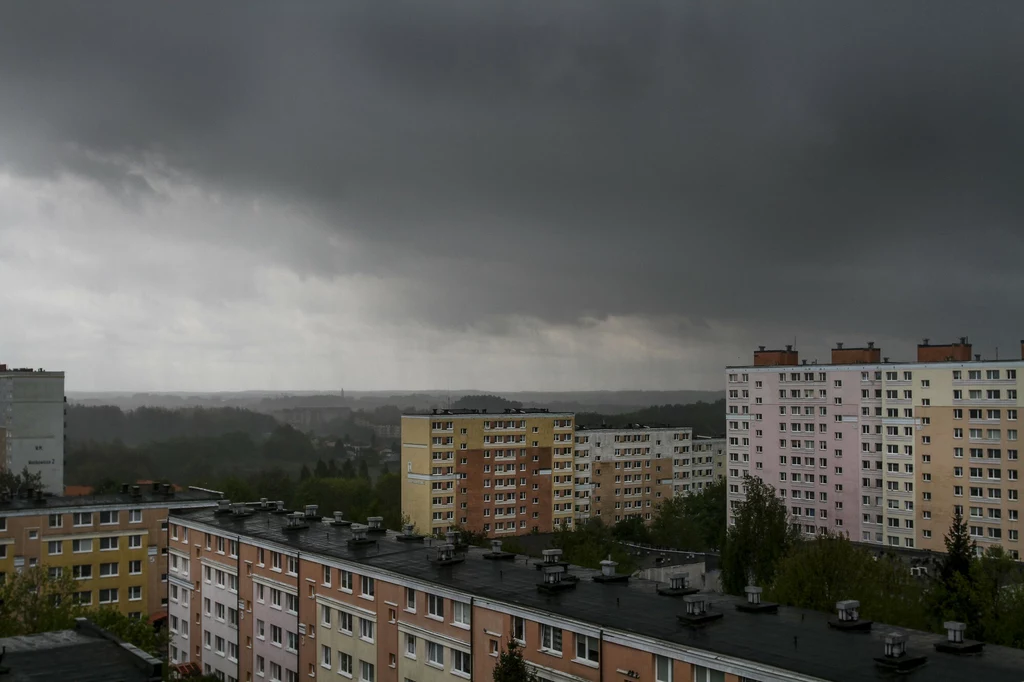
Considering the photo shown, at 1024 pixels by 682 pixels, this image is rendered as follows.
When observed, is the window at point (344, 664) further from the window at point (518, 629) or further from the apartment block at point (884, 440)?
the apartment block at point (884, 440)

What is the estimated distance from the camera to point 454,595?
2869 cm

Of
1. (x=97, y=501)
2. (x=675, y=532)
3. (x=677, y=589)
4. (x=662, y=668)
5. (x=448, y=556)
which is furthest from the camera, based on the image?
(x=675, y=532)

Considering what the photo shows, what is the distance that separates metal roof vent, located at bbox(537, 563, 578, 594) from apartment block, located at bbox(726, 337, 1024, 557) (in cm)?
5316

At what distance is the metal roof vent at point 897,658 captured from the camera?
63.5ft

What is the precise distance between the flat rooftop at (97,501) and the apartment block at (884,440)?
2042 inches

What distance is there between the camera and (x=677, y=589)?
27.2 metres

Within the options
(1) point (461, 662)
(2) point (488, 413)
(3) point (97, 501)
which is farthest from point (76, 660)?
(2) point (488, 413)

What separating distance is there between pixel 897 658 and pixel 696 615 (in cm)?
543

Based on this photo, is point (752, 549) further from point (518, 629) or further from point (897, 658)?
point (897, 658)

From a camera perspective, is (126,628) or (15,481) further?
(15,481)

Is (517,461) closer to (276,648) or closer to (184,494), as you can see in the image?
(184,494)

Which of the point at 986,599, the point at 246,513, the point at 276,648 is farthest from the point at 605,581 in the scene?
the point at 246,513

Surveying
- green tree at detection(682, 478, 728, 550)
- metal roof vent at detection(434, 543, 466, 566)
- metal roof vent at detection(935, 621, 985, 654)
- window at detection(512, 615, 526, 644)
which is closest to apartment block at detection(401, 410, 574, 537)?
green tree at detection(682, 478, 728, 550)

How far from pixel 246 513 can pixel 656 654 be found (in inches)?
1161
